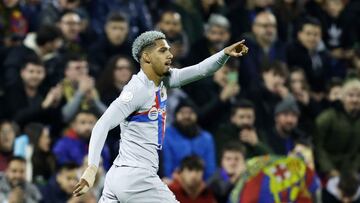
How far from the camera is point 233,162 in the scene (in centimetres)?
1276

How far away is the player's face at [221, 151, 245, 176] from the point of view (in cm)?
1270

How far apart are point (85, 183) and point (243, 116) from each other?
5.90 metres

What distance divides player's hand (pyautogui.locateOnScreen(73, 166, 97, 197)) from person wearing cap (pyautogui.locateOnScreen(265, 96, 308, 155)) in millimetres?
6225

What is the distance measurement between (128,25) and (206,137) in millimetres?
2617

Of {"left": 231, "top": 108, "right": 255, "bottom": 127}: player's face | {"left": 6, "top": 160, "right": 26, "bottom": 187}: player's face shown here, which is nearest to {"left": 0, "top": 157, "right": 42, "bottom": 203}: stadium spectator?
{"left": 6, "top": 160, "right": 26, "bottom": 187}: player's face

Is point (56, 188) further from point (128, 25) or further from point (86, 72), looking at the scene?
point (128, 25)

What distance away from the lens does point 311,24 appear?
16016 millimetres

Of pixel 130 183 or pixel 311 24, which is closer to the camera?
pixel 130 183

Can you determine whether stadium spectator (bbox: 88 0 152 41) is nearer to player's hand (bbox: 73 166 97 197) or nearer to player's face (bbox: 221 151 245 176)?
player's face (bbox: 221 151 245 176)

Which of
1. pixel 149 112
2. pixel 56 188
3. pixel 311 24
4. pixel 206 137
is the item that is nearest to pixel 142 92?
pixel 149 112

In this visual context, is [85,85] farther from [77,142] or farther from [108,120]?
[108,120]

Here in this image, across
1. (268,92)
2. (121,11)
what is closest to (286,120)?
(268,92)

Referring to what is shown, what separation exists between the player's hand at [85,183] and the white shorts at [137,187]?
382mm

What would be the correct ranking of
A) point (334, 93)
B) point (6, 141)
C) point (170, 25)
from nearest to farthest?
point (6, 141) < point (170, 25) < point (334, 93)
